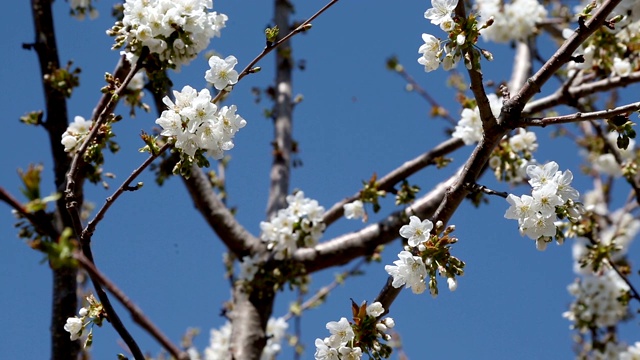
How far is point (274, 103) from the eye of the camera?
5.37 meters

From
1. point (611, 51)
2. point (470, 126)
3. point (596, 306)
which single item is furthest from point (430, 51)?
point (596, 306)

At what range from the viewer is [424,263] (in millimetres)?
2225

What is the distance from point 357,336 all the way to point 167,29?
136cm

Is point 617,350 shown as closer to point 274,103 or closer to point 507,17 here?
point 507,17

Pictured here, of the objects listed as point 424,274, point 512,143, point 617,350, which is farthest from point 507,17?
point 424,274

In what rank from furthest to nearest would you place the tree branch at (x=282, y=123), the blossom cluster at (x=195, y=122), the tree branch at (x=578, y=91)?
the tree branch at (x=282, y=123)
the tree branch at (x=578, y=91)
the blossom cluster at (x=195, y=122)

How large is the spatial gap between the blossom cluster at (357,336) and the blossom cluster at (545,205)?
1.92 ft

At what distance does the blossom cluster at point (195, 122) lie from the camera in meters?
2.25

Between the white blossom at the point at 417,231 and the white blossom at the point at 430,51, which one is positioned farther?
the white blossom at the point at 430,51

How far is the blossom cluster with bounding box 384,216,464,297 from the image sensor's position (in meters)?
2.19

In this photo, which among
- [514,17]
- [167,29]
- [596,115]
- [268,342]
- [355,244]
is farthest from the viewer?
[268,342]

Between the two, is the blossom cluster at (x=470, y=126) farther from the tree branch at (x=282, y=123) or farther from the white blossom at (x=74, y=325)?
the white blossom at (x=74, y=325)

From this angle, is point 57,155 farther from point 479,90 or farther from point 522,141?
point 522,141

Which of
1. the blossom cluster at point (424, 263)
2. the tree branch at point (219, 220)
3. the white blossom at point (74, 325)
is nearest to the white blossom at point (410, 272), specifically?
the blossom cluster at point (424, 263)
